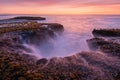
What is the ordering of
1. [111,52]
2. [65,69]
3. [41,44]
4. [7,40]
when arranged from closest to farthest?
[65,69]
[111,52]
[7,40]
[41,44]

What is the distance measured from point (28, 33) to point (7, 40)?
5375mm

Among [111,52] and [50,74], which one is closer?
[50,74]

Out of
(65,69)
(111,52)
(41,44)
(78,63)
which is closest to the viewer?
(65,69)

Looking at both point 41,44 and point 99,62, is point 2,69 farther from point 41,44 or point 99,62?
point 41,44

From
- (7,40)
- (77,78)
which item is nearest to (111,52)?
(77,78)

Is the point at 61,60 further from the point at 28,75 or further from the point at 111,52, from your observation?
the point at 111,52

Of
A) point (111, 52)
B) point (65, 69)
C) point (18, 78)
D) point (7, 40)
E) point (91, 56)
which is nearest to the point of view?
point (18, 78)

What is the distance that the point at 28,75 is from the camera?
10.1 metres

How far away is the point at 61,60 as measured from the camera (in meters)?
13.5

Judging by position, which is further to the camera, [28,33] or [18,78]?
[28,33]

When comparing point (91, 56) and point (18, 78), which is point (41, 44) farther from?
point (18, 78)

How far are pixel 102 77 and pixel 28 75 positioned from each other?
15.3 ft

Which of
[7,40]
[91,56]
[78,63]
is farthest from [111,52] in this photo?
[7,40]

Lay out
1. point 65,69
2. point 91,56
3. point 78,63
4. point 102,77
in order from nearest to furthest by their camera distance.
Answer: point 102,77
point 65,69
point 78,63
point 91,56
